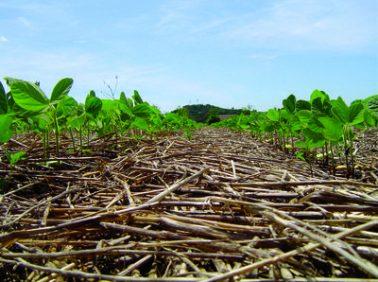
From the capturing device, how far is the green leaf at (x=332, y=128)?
7.67ft

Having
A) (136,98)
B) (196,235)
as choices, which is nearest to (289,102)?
(136,98)

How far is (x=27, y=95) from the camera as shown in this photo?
2197mm

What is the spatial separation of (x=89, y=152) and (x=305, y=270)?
2222 millimetres

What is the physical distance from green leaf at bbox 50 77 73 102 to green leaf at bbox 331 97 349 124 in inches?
63.6

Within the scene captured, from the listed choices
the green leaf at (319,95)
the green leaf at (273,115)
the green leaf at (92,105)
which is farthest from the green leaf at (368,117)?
the green leaf at (92,105)

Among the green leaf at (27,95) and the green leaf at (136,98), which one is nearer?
the green leaf at (27,95)

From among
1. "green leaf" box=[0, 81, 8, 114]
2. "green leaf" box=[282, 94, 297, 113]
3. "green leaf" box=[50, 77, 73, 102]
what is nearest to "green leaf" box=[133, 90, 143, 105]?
"green leaf" box=[282, 94, 297, 113]

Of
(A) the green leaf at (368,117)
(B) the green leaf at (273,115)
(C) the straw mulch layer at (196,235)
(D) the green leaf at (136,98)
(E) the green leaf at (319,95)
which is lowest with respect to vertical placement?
(C) the straw mulch layer at (196,235)

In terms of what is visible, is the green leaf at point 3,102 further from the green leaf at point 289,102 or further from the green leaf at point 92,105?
the green leaf at point 289,102

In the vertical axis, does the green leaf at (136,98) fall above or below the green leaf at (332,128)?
above

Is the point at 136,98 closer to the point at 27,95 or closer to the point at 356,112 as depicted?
the point at 27,95

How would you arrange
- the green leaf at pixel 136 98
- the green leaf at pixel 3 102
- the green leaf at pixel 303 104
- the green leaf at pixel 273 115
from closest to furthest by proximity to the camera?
the green leaf at pixel 3 102
the green leaf at pixel 303 104
the green leaf at pixel 136 98
the green leaf at pixel 273 115

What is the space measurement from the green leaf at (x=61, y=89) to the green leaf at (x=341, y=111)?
1.61 meters

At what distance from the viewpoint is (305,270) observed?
0.96m
